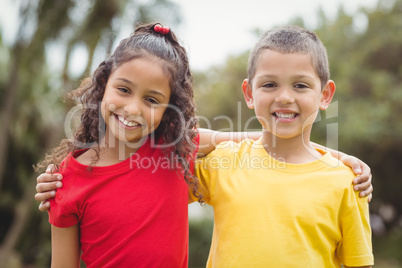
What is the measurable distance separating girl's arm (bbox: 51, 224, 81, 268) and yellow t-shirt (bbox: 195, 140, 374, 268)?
0.70 m

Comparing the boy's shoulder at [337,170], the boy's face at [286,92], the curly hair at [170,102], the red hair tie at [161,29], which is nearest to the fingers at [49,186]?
the curly hair at [170,102]

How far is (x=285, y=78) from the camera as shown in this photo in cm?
200

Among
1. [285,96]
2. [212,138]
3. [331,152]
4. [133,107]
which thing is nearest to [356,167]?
[331,152]

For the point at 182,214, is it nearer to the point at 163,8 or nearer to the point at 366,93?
the point at 163,8

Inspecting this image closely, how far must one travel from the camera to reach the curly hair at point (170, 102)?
82.4 inches

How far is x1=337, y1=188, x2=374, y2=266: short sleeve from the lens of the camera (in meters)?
1.89

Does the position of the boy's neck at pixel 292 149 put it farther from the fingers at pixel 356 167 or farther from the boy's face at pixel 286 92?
the fingers at pixel 356 167

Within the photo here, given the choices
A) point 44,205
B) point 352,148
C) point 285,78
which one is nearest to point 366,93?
point 352,148

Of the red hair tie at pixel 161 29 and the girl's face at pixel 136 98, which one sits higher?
the red hair tie at pixel 161 29

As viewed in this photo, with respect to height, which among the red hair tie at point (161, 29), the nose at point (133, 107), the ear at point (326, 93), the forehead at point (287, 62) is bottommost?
the nose at point (133, 107)

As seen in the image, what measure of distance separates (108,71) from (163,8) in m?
7.66

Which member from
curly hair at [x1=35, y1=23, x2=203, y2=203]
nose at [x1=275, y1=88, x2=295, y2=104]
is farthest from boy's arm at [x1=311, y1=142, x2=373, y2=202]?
curly hair at [x1=35, y1=23, x2=203, y2=203]

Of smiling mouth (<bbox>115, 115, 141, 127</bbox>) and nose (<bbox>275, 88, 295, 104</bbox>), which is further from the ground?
nose (<bbox>275, 88, 295, 104</bbox>)

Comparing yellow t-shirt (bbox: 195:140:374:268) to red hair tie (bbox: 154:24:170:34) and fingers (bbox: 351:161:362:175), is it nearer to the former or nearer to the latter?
fingers (bbox: 351:161:362:175)
